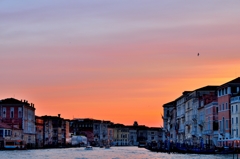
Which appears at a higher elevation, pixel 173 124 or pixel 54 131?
pixel 173 124

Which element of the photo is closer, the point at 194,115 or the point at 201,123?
the point at 201,123

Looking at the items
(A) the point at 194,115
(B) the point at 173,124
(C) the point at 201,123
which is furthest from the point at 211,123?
(B) the point at 173,124

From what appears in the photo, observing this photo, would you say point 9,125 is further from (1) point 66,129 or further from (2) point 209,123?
(1) point 66,129

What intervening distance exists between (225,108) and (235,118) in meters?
4.43

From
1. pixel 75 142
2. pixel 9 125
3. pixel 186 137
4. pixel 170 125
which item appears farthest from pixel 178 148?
pixel 75 142

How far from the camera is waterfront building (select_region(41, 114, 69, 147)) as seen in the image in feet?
518

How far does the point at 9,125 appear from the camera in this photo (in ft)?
402

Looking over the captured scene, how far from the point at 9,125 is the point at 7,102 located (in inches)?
193

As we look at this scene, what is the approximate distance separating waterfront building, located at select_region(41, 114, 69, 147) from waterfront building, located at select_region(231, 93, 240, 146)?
79.8 meters

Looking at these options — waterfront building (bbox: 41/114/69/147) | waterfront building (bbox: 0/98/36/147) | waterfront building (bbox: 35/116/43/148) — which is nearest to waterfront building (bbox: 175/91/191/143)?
waterfront building (bbox: 0/98/36/147)

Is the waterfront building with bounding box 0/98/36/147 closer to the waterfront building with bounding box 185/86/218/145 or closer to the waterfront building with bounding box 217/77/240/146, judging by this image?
the waterfront building with bounding box 185/86/218/145

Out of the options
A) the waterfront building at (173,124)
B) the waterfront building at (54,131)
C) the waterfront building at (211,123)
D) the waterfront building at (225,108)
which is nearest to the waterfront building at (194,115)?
the waterfront building at (211,123)

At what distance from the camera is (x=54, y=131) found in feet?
546

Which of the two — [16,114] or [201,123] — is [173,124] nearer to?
[16,114]
